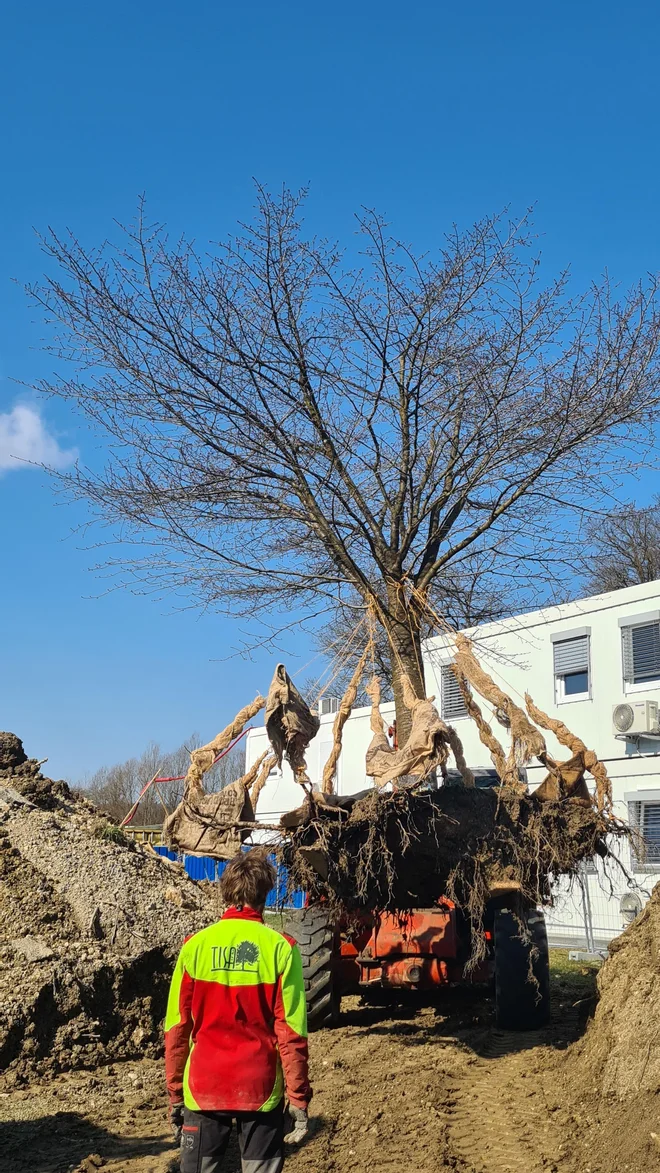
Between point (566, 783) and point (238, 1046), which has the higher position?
point (566, 783)

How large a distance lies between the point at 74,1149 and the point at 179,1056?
108 inches

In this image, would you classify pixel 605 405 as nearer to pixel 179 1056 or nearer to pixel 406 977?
pixel 406 977

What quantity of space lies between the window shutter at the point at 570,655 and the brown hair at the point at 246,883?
15246mm

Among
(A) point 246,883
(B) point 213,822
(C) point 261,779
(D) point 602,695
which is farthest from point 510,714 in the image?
(D) point 602,695

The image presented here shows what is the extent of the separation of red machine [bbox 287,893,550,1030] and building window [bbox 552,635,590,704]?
10446 mm

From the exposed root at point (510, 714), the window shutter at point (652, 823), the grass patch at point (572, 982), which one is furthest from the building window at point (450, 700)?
the exposed root at point (510, 714)

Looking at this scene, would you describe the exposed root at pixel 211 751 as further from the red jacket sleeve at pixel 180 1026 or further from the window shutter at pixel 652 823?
the window shutter at pixel 652 823

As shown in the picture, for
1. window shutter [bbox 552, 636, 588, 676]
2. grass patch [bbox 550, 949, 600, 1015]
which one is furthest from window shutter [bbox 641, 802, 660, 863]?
grass patch [bbox 550, 949, 600, 1015]

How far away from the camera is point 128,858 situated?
36.1 ft

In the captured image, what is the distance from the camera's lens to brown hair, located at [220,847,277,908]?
3980mm

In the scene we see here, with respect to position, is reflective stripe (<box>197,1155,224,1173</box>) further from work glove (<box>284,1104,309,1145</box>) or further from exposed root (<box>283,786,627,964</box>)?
exposed root (<box>283,786,627,964</box>)

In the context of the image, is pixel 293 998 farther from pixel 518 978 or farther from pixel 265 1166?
pixel 518 978

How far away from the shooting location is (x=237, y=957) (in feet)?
12.7

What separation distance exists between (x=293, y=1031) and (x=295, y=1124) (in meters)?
0.37
